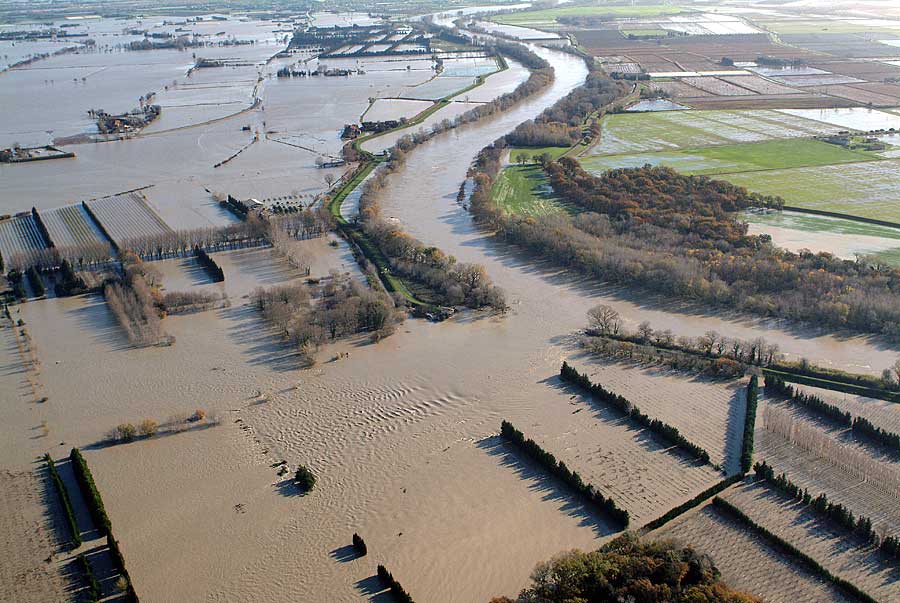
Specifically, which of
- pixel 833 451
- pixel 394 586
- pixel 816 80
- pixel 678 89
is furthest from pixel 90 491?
pixel 816 80

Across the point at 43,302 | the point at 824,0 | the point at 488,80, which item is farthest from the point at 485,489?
the point at 824,0

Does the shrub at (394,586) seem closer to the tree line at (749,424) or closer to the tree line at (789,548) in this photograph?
the tree line at (789,548)

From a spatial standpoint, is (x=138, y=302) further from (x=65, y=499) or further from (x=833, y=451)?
(x=833, y=451)

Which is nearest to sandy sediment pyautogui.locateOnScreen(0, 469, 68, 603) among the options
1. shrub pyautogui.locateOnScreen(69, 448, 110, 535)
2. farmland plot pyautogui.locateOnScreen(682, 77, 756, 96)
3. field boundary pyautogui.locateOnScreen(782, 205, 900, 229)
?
shrub pyautogui.locateOnScreen(69, 448, 110, 535)

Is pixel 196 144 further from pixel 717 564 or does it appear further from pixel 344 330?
pixel 717 564

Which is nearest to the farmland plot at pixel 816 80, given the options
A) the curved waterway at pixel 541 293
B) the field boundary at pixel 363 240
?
the curved waterway at pixel 541 293
